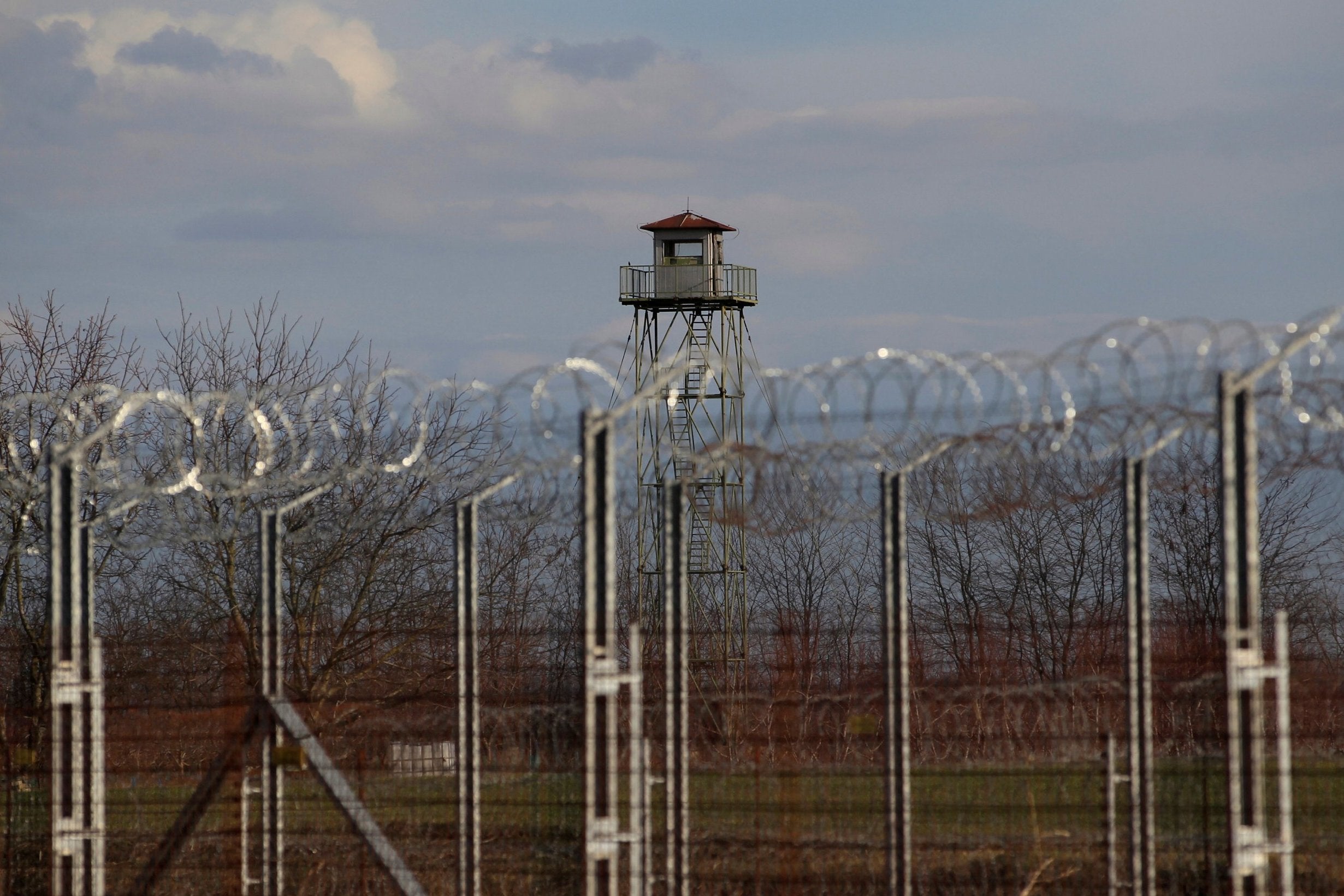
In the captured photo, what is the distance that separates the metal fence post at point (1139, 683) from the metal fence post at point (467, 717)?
3.55 meters

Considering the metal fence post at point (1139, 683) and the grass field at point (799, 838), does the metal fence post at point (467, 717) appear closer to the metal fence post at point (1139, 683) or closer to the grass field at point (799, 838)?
the grass field at point (799, 838)

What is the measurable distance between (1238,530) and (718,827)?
700 centimetres

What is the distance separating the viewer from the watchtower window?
26.5 metres

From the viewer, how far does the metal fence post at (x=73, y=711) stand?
902 centimetres

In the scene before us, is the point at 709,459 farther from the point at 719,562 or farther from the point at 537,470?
the point at 719,562

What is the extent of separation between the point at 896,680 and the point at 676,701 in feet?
3.90

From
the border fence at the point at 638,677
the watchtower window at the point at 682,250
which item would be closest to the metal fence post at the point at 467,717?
the border fence at the point at 638,677

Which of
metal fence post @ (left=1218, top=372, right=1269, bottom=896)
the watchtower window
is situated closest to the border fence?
metal fence post @ (left=1218, top=372, right=1269, bottom=896)

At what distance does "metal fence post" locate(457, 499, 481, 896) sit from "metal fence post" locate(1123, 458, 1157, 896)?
3.55m

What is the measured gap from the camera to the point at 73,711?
358 inches

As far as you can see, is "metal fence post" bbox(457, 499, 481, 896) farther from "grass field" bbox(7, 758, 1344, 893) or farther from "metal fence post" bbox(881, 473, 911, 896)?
"metal fence post" bbox(881, 473, 911, 896)

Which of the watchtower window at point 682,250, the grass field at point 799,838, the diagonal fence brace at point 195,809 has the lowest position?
the grass field at point 799,838

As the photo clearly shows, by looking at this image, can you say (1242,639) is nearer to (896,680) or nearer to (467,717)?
(896,680)

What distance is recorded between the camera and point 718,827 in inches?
510
